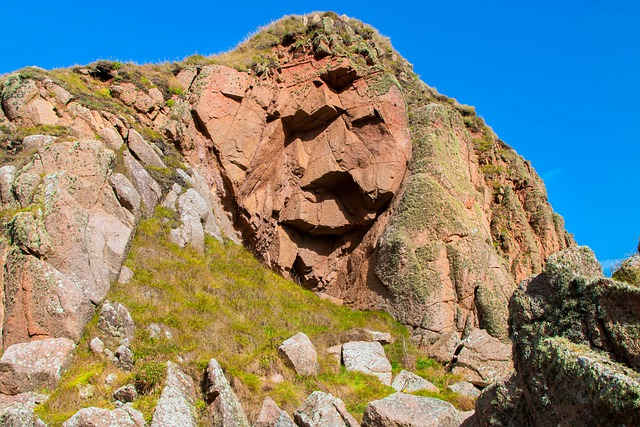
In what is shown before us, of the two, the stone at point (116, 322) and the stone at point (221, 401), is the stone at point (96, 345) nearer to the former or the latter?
the stone at point (116, 322)

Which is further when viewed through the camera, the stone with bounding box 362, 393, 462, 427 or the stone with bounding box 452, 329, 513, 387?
the stone with bounding box 452, 329, 513, 387

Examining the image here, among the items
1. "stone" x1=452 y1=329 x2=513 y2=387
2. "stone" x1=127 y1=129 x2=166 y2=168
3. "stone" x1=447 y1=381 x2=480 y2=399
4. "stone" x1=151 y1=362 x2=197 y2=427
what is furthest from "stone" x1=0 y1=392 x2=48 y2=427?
"stone" x1=127 y1=129 x2=166 y2=168

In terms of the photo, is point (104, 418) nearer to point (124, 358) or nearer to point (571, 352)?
point (124, 358)

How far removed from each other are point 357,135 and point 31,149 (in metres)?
11.1

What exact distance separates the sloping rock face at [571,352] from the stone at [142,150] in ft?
48.0

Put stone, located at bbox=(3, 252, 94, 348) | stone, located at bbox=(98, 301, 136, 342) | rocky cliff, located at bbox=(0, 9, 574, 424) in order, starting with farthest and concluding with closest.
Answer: rocky cliff, located at bbox=(0, 9, 574, 424) → stone, located at bbox=(98, 301, 136, 342) → stone, located at bbox=(3, 252, 94, 348)

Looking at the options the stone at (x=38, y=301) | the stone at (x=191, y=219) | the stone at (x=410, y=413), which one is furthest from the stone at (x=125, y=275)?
the stone at (x=410, y=413)

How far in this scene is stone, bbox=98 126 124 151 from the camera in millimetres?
18822

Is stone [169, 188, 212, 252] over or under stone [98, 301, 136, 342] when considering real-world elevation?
over

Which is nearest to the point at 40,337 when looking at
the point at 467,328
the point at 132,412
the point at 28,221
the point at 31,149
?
the point at 28,221

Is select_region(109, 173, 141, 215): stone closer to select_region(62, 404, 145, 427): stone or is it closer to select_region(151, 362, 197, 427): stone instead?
select_region(151, 362, 197, 427): stone

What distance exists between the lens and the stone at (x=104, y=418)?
936cm

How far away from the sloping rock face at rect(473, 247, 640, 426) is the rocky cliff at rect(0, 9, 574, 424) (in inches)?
306

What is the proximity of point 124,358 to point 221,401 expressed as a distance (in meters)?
2.70
